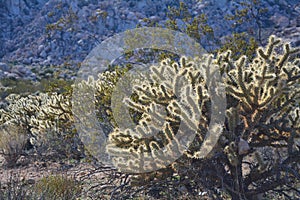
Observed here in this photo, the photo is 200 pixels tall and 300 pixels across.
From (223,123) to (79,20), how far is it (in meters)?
37.0

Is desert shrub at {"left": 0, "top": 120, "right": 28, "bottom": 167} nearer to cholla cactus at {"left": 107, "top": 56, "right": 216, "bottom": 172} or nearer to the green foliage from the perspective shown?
the green foliage

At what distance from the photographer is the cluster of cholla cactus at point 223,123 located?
3707 millimetres

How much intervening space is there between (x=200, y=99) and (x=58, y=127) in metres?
4.51

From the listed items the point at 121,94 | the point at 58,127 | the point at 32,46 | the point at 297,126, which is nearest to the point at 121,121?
the point at 121,94

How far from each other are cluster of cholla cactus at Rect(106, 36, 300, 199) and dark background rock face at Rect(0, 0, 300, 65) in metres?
30.8

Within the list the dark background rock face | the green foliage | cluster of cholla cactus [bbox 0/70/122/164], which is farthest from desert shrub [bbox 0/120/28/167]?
the dark background rock face

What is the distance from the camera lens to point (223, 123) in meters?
3.79

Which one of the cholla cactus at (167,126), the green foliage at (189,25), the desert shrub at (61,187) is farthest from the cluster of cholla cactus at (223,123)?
the green foliage at (189,25)

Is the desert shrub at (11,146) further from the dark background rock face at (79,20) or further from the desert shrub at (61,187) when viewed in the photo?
the dark background rock face at (79,20)

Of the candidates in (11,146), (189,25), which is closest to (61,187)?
(11,146)

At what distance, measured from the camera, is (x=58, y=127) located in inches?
307

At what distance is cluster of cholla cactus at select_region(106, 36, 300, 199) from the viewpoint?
12.2 ft

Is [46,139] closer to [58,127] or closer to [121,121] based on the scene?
[58,127]

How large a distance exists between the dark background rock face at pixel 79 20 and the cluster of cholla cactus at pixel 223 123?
101ft
